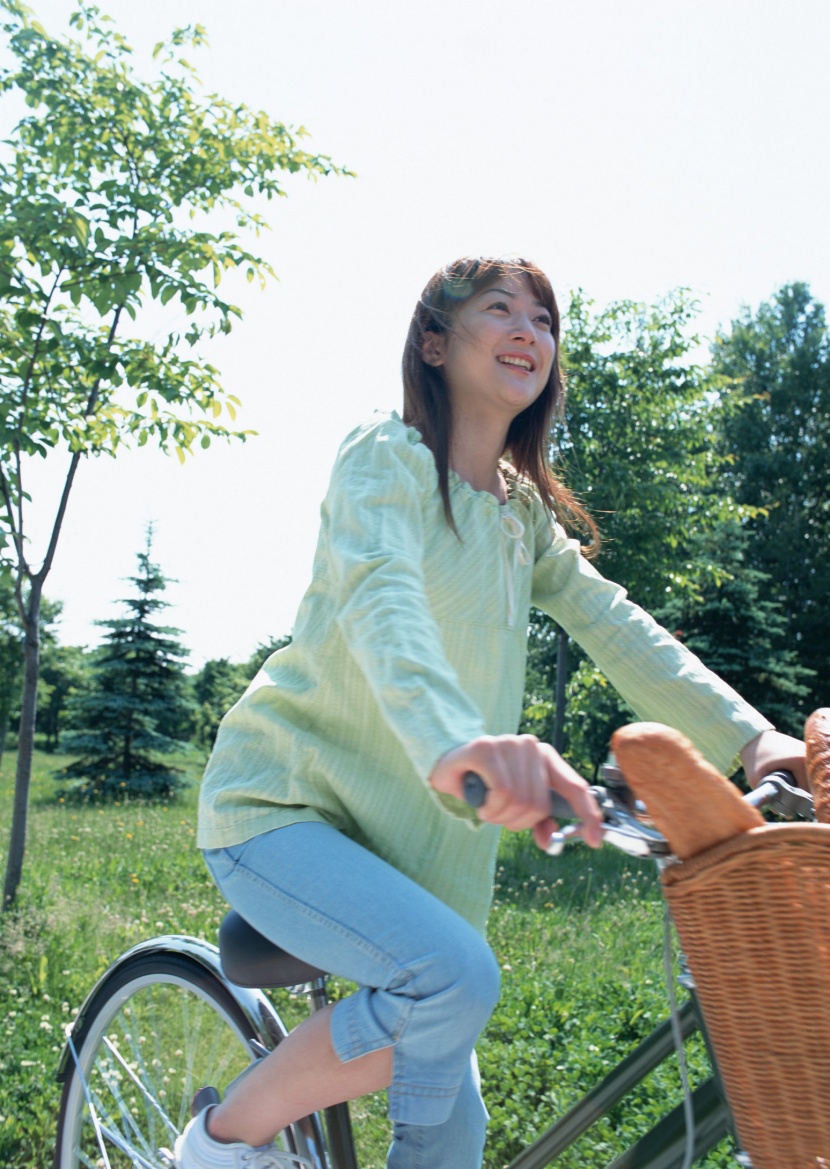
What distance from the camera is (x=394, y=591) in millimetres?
1422

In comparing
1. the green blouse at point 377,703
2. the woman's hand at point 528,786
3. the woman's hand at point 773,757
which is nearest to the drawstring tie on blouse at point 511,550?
the green blouse at point 377,703

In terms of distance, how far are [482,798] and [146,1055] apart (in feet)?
5.83

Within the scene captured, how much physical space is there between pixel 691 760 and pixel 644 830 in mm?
158

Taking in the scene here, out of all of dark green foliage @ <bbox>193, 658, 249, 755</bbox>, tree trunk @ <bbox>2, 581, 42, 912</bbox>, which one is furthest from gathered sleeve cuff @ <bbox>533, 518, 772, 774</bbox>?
dark green foliage @ <bbox>193, 658, 249, 755</bbox>

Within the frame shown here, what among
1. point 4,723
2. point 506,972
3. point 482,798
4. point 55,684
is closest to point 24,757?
point 506,972

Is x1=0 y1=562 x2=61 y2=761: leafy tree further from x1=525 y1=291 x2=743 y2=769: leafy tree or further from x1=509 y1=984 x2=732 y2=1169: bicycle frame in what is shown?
x1=509 y1=984 x2=732 y2=1169: bicycle frame

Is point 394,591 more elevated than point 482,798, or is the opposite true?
point 394,591

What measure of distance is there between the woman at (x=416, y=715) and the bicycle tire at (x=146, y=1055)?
1.38ft

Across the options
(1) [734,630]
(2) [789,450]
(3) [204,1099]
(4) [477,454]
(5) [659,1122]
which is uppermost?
(2) [789,450]

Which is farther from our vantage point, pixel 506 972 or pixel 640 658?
pixel 506 972

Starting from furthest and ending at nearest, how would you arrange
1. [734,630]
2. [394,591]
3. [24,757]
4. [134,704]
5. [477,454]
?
[134,704]
[734,630]
[24,757]
[477,454]
[394,591]

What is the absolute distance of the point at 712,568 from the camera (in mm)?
11344

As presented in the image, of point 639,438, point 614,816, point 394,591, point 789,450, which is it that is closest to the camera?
point 614,816

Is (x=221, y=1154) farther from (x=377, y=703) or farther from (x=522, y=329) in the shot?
(x=522, y=329)
